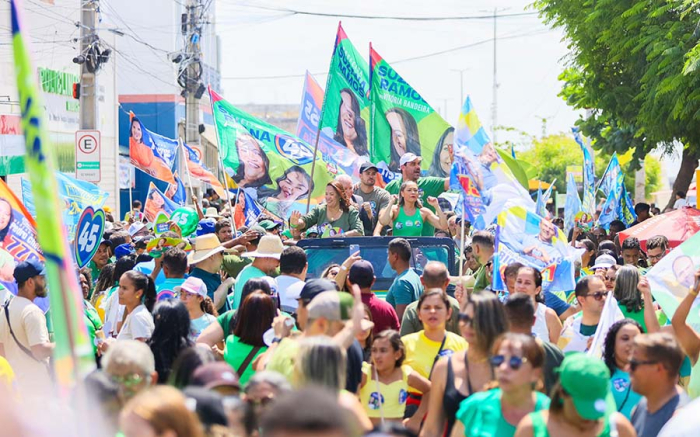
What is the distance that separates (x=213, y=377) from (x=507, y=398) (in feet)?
4.52

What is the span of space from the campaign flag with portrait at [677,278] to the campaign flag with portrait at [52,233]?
15.8 feet

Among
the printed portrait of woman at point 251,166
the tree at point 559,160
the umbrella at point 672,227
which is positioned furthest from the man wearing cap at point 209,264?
the tree at point 559,160

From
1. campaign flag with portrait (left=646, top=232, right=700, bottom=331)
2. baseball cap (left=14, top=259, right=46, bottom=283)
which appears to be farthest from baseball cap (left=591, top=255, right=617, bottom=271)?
baseball cap (left=14, top=259, right=46, bottom=283)

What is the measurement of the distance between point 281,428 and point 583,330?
443 centimetres

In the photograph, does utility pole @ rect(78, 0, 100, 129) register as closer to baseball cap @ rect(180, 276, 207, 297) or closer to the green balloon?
the green balloon

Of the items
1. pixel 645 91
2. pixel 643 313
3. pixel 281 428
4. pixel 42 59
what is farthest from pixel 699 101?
pixel 42 59

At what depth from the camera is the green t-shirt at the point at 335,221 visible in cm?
1097

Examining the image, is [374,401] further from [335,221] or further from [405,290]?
[335,221]

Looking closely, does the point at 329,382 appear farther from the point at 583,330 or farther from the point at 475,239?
the point at 475,239

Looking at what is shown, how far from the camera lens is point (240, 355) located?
6.66m

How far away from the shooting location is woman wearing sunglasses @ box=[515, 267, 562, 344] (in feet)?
25.2

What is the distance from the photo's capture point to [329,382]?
506 centimetres

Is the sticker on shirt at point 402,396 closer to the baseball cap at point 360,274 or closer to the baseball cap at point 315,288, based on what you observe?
the baseball cap at point 315,288

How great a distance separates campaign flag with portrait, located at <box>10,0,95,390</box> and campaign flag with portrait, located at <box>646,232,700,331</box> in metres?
4.83
